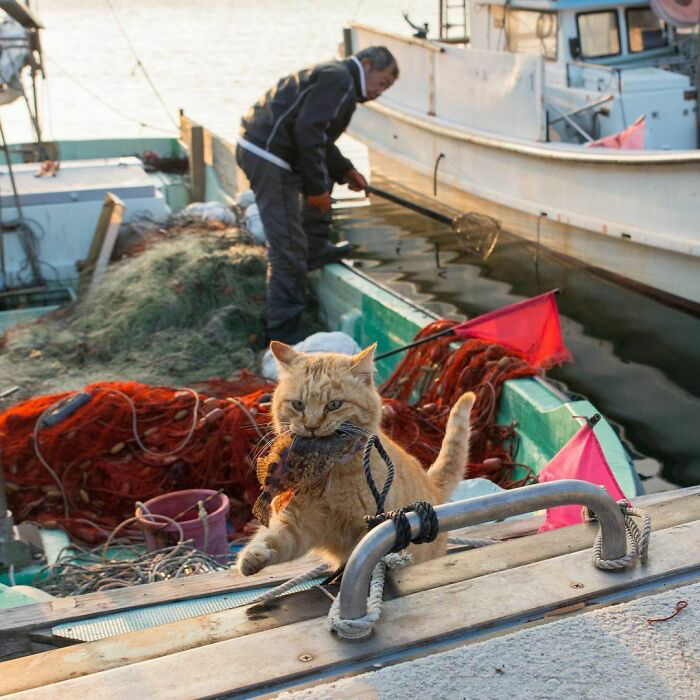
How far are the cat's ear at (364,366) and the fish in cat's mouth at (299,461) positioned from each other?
0.64ft

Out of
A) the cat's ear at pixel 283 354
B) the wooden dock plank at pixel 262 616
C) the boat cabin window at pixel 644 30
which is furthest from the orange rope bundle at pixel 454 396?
the boat cabin window at pixel 644 30

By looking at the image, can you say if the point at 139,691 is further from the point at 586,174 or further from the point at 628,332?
the point at 586,174

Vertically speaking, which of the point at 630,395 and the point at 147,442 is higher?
the point at 147,442

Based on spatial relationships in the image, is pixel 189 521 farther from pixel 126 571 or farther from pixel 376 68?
pixel 376 68

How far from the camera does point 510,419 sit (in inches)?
211

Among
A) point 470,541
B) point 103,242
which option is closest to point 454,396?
point 470,541

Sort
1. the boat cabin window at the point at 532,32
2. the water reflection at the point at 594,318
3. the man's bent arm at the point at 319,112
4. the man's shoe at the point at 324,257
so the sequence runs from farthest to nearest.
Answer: the boat cabin window at the point at 532,32
the man's shoe at the point at 324,257
the water reflection at the point at 594,318
the man's bent arm at the point at 319,112

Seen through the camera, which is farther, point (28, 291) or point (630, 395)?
point (28, 291)

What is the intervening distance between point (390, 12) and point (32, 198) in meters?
37.8

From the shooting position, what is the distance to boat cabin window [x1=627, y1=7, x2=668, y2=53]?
11703 millimetres

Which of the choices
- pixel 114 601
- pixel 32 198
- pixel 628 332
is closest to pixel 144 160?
pixel 32 198

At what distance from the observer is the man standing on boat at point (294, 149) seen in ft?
22.0

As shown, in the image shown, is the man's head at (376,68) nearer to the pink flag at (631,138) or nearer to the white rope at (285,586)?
the pink flag at (631,138)

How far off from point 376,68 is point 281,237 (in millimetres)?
1495
